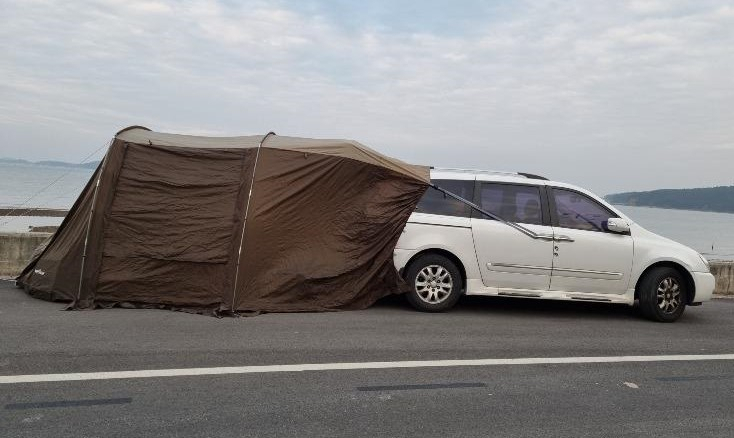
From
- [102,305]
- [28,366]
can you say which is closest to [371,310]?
[102,305]

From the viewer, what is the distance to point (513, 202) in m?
7.93

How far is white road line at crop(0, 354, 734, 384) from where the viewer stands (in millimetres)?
4582

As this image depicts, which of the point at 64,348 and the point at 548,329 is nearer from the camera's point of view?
the point at 64,348

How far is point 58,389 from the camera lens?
4332 millimetres

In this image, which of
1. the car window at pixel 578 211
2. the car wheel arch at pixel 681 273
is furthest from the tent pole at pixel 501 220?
the car wheel arch at pixel 681 273

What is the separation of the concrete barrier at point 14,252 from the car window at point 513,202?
675 cm

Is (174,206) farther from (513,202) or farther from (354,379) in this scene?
(513,202)

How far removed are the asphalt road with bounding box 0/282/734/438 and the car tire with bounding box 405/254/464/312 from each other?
19 cm

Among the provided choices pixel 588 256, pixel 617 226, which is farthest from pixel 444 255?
pixel 617 226

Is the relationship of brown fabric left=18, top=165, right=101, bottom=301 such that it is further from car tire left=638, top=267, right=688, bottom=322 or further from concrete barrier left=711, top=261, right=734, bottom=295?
concrete barrier left=711, top=261, right=734, bottom=295

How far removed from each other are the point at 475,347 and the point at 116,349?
3382 mm

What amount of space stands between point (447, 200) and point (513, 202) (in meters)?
0.87

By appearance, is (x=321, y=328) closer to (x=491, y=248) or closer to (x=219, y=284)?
(x=219, y=284)

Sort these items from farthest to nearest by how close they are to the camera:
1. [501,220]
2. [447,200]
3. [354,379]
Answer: [447,200], [501,220], [354,379]
